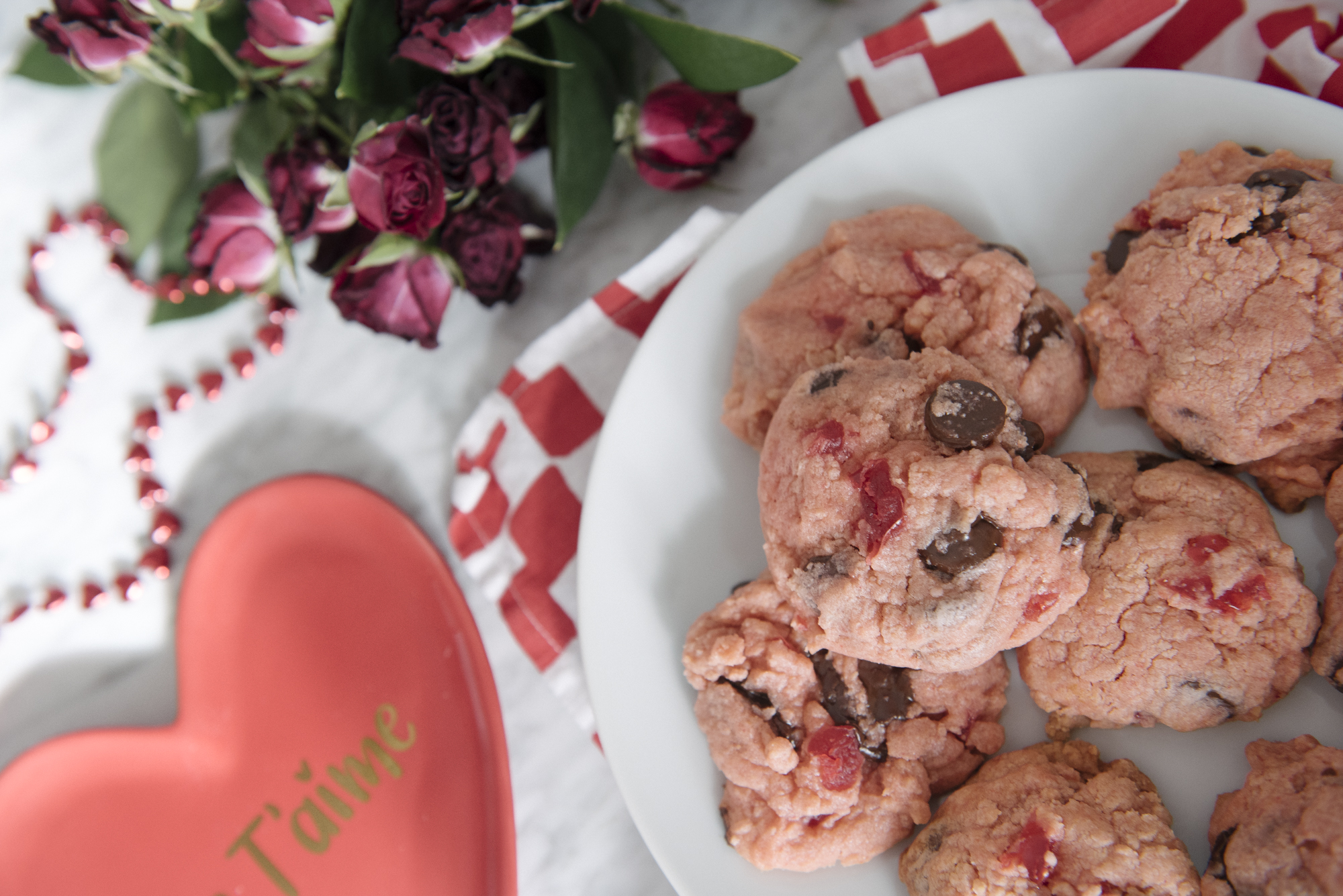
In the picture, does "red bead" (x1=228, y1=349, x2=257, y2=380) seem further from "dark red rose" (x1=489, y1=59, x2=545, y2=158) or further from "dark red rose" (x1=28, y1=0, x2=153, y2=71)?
"dark red rose" (x1=489, y1=59, x2=545, y2=158)

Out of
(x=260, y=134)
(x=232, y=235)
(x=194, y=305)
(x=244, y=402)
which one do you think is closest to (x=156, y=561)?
(x=244, y=402)

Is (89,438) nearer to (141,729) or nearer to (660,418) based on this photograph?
(141,729)

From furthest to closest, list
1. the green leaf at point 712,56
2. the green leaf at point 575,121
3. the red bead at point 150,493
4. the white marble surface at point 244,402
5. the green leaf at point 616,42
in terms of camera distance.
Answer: the red bead at point 150,493 → the white marble surface at point 244,402 → the green leaf at point 616,42 → the green leaf at point 575,121 → the green leaf at point 712,56

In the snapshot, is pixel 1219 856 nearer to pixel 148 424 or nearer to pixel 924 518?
pixel 924 518

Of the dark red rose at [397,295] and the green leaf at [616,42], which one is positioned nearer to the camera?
the dark red rose at [397,295]

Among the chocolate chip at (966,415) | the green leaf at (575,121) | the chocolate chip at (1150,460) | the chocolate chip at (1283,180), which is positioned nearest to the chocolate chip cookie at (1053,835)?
the chocolate chip at (1150,460)

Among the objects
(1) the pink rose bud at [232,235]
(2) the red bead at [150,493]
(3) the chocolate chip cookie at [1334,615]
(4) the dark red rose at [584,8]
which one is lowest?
(2) the red bead at [150,493]

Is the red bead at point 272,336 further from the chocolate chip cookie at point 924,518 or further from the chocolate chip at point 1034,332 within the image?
the chocolate chip at point 1034,332

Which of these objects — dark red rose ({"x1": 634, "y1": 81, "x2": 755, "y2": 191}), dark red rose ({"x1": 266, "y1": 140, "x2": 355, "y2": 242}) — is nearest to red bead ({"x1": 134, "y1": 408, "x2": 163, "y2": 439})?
dark red rose ({"x1": 266, "y1": 140, "x2": 355, "y2": 242})
